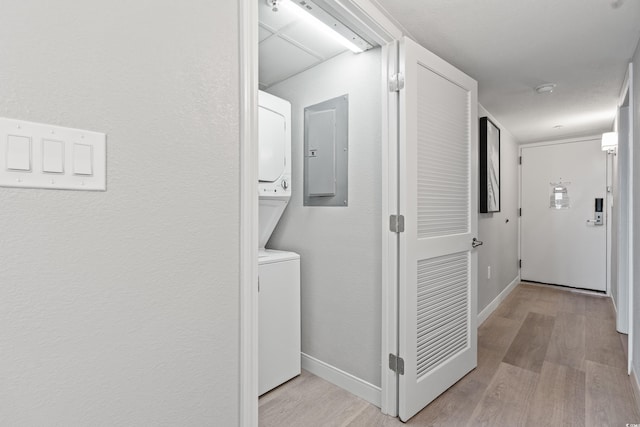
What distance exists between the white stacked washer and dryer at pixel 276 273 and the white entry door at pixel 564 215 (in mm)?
4100

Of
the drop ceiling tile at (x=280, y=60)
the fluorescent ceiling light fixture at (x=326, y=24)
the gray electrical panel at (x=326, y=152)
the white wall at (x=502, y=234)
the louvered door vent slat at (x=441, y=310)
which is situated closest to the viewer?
the fluorescent ceiling light fixture at (x=326, y=24)

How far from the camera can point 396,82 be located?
1.71 metres

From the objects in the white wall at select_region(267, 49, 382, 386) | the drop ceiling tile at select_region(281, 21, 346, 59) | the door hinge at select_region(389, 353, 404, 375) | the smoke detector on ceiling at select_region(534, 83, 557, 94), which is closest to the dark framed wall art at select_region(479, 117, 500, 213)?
the smoke detector on ceiling at select_region(534, 83, 557, 94)

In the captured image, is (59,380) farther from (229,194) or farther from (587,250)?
(587,250)

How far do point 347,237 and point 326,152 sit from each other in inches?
22.7

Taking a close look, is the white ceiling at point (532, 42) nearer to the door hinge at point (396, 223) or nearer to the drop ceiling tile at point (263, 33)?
the drop ceiling tile at point (263, 33)

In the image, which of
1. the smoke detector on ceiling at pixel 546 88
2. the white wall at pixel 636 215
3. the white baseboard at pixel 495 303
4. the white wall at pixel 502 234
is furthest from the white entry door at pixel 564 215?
the white wall at pixel 636 215

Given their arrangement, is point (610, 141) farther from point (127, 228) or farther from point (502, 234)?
point (127, 228)

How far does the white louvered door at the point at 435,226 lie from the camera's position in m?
1.71

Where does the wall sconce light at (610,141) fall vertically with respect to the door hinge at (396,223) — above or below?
above

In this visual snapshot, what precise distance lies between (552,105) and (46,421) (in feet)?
12.9

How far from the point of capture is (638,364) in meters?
1.88

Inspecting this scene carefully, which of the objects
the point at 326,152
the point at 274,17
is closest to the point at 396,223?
the point at 326,152

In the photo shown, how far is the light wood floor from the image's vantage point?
5.67 feet
